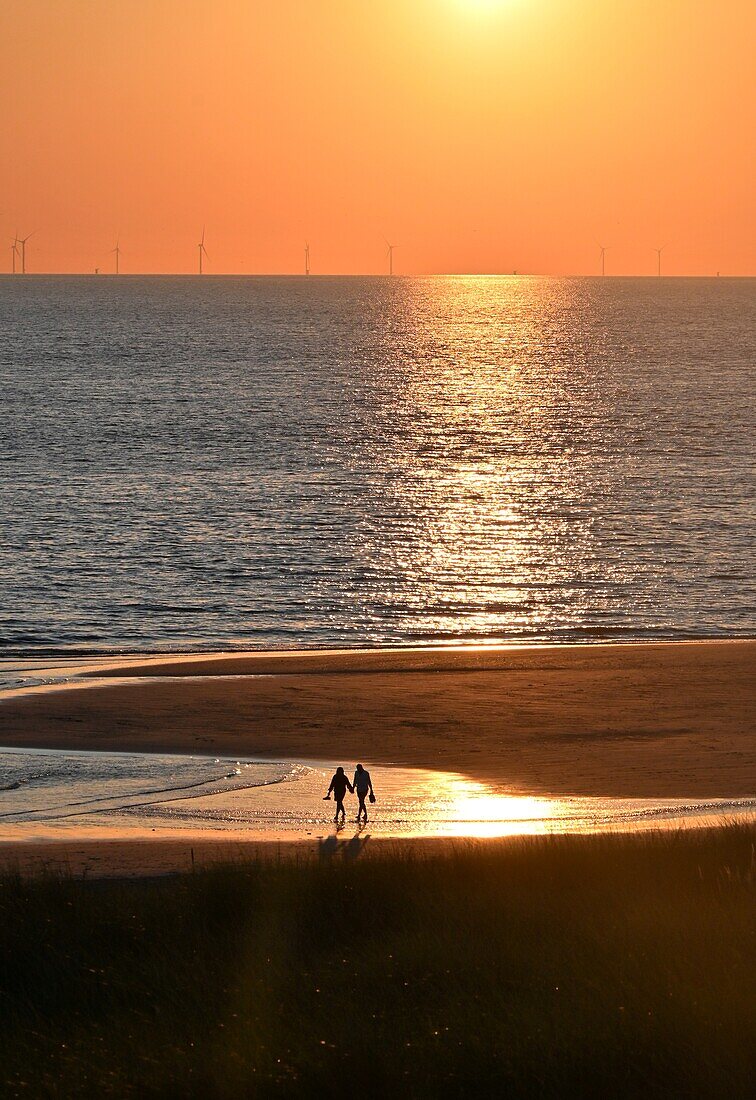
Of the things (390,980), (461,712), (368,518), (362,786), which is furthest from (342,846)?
(368,518)

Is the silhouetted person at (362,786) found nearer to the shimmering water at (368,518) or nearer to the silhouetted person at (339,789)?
the silhouetted person at (339,789)

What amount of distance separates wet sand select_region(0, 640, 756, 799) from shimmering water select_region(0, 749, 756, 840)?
1.29 m

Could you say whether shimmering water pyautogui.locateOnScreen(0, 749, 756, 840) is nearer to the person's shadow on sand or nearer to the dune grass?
the person's shadow on sand

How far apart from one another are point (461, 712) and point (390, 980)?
25.4m

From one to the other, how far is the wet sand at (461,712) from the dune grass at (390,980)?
13269mm

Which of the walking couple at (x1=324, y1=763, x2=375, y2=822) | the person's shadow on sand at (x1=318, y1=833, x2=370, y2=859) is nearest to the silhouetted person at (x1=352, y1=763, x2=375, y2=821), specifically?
the walking couple at (x1=324, y1=763, x2=375, y2=822)

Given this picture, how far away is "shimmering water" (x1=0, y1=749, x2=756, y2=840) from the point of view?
29.4 metres

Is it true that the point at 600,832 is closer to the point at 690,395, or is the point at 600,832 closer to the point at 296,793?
the point at 296,793

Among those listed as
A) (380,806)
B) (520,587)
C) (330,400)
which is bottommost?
(380,806)

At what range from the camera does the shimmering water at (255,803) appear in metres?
29.4

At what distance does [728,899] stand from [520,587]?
43.6 m

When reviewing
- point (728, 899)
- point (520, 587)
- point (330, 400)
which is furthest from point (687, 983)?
point (330, 400)

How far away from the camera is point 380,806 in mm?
32188

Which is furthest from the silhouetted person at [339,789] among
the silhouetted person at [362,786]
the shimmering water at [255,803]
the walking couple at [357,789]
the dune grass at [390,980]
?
the dune grass at [390,980]
